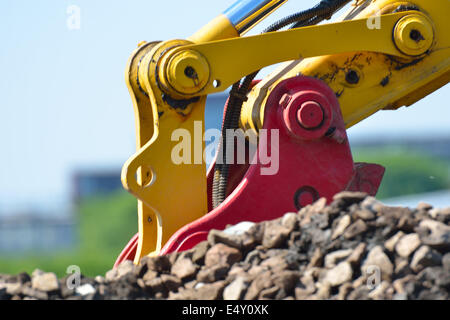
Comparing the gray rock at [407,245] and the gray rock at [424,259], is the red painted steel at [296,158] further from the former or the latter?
the gray rock at [424,259]

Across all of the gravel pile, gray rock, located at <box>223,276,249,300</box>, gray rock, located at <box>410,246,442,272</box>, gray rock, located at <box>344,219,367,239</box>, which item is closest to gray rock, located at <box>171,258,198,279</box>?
the gravel pile

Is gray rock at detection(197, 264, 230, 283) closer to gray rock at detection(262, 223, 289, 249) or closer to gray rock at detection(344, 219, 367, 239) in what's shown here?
gray rock at detection(262, 223, 289, 249)

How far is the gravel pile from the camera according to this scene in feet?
16.4

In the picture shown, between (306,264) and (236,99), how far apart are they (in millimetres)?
1656

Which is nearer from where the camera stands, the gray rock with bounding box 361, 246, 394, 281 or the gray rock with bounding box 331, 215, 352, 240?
the gray rock with bounding box 361, 246, 394, 281

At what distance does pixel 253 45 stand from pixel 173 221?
1.27 meters

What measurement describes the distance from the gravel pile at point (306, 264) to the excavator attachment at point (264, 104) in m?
0.45

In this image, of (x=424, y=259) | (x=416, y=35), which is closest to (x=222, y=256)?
(x=424, y=259)

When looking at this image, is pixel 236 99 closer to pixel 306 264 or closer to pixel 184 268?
pixel 184 268

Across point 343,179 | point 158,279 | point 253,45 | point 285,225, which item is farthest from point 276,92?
point 158,279

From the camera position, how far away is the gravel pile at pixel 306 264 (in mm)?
5008

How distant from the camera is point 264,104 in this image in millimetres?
6363

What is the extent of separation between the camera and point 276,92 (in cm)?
632
